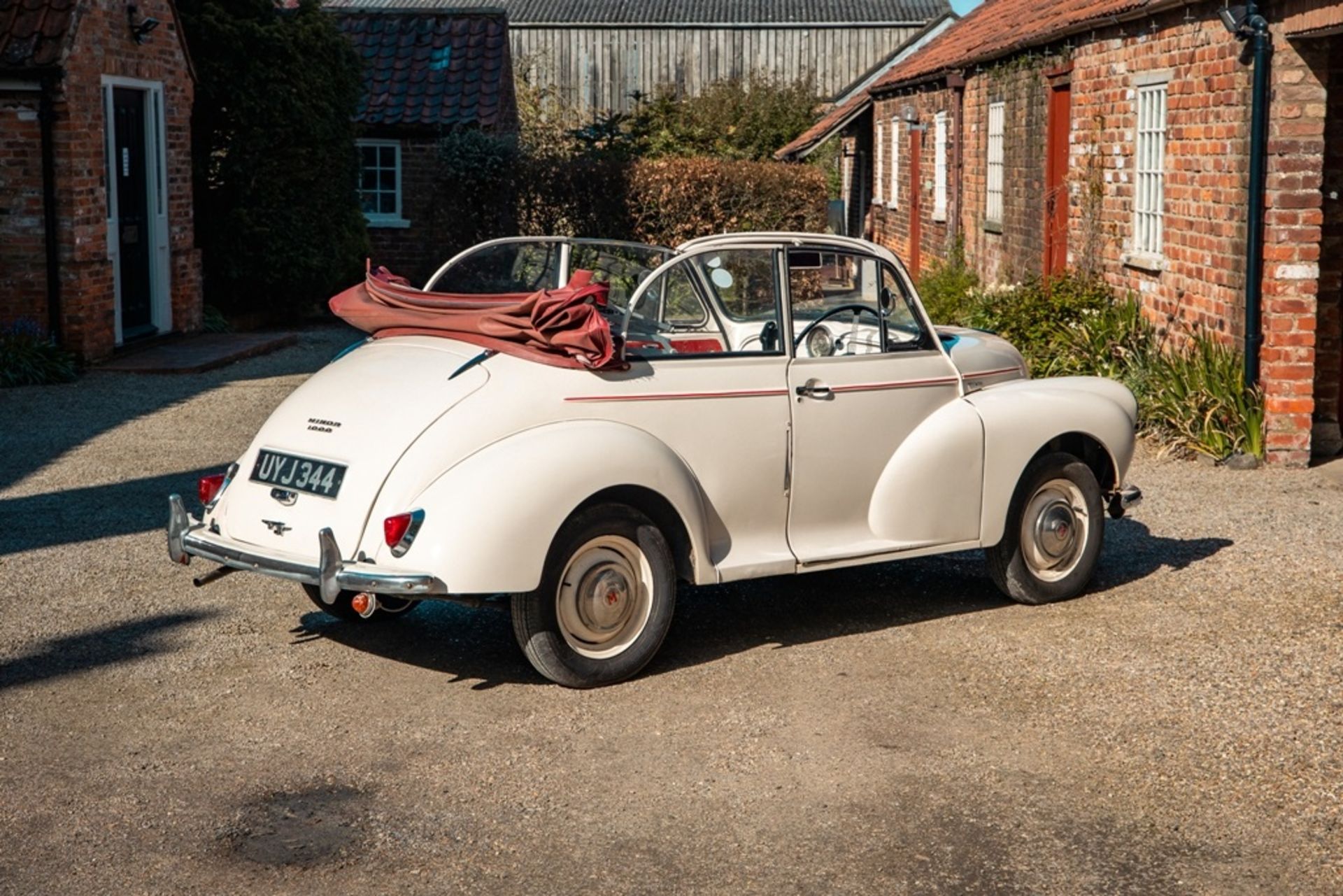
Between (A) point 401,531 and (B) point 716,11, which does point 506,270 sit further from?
(B) point 716,11

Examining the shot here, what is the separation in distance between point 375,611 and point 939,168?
17034 mm

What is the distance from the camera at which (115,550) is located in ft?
28.0

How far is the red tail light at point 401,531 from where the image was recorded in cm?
584

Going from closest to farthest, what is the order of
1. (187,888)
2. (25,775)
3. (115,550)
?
(187,888), (25,775), (115,550)

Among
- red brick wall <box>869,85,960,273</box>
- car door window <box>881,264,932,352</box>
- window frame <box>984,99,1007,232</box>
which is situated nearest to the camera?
car door window <box>881,264,932,352</box>

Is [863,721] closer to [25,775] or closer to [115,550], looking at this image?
[25,775]

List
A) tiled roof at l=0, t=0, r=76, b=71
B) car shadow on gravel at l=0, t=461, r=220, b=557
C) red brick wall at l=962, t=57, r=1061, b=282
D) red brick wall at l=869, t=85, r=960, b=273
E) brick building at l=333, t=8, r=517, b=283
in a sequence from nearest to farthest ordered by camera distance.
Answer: car shadow on gravel at l=0, t=461, r=220, b=557 → tiled roof at l=0, t=0, r=76, b=71 → red brick wall at l=962, t=57, r=1061, b=282 → red brick wall at l=869, t=85, r=960, b=273 → brick building at l=333, t=8, r=517, b=283

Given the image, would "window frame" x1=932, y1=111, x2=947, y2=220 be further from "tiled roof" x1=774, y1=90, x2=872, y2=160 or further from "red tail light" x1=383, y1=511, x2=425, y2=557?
"red tail light" x1=383, y1=511, x2=425, y2=557

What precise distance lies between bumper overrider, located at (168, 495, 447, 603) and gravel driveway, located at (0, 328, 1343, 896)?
471 mm

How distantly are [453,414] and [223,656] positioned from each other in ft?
4.83

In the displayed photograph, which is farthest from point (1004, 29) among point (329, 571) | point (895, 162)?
point (329, 571)

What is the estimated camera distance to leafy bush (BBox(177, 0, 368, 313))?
19.4 m

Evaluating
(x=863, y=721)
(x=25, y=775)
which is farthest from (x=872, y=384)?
(x=25, y=775)

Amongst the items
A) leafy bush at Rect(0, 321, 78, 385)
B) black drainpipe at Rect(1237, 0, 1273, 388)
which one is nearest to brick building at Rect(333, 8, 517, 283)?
leafy bush at Rect(0, 321, 78, 385)
